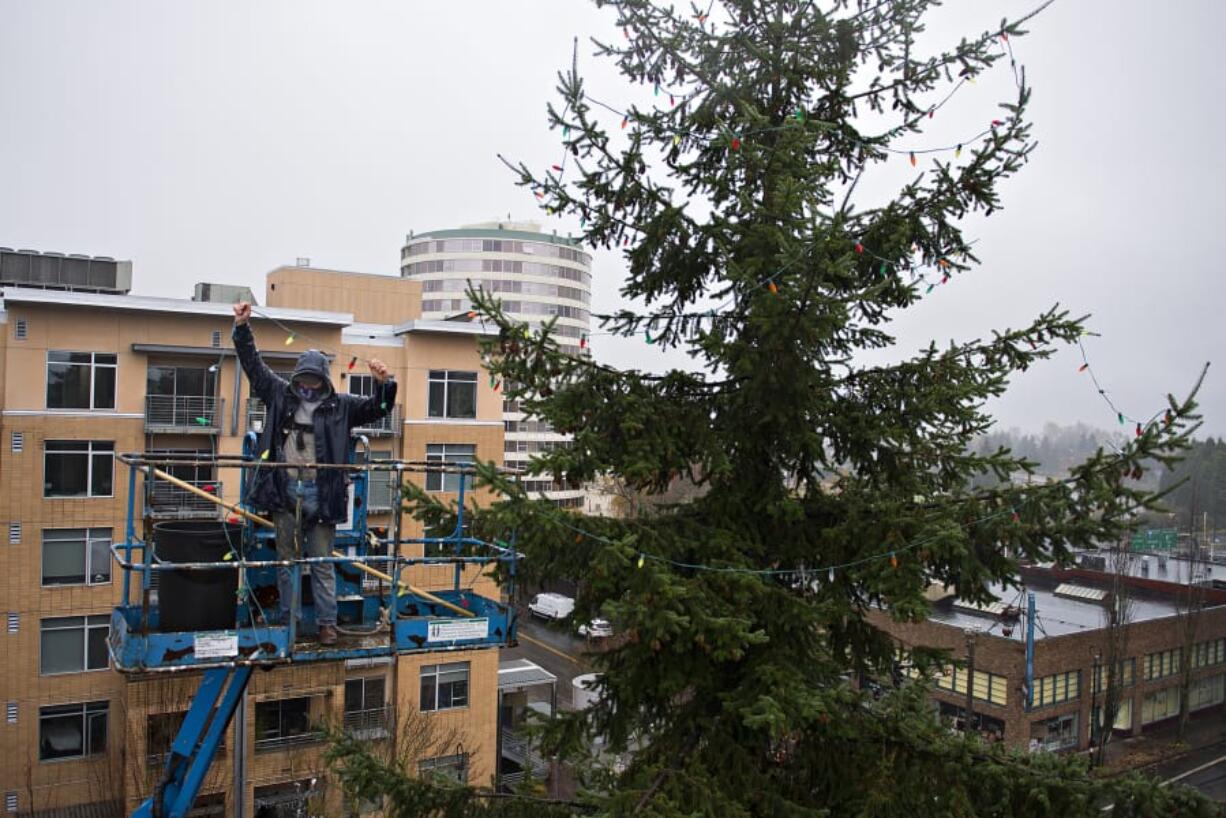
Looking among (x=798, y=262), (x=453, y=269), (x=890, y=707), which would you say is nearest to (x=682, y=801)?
(x=890, y=707)

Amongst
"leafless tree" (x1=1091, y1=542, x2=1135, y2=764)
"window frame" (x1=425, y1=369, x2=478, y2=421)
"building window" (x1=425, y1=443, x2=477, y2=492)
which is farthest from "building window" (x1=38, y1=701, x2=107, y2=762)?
"leafless tree" (x1=1091, y1=542, x2=1135, y2=764)

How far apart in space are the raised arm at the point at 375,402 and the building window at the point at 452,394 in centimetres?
1711

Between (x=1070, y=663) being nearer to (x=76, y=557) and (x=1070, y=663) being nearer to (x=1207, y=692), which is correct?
(x=1207, y=692)

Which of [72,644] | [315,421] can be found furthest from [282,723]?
[315,421]

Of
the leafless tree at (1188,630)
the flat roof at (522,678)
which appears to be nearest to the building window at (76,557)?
the flat roof at (522,678)

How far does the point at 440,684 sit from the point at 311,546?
18.0 m

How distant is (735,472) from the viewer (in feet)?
23.4

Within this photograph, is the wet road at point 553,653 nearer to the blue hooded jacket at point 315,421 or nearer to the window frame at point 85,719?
the window frame at point 85,719

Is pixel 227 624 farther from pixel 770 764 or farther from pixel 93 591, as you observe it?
pixel 93 591

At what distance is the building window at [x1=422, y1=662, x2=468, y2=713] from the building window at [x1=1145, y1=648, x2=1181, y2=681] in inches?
1048

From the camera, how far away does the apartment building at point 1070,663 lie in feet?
92.9

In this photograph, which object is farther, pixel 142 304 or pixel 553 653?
pixel 553 653

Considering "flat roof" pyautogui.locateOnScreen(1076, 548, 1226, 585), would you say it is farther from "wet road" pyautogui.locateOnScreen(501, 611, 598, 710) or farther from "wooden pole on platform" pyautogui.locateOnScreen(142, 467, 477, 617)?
"wooden pole on platform" pyautogui.locateOnScreen(142, 467, 477, 617)

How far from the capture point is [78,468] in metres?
20.0
